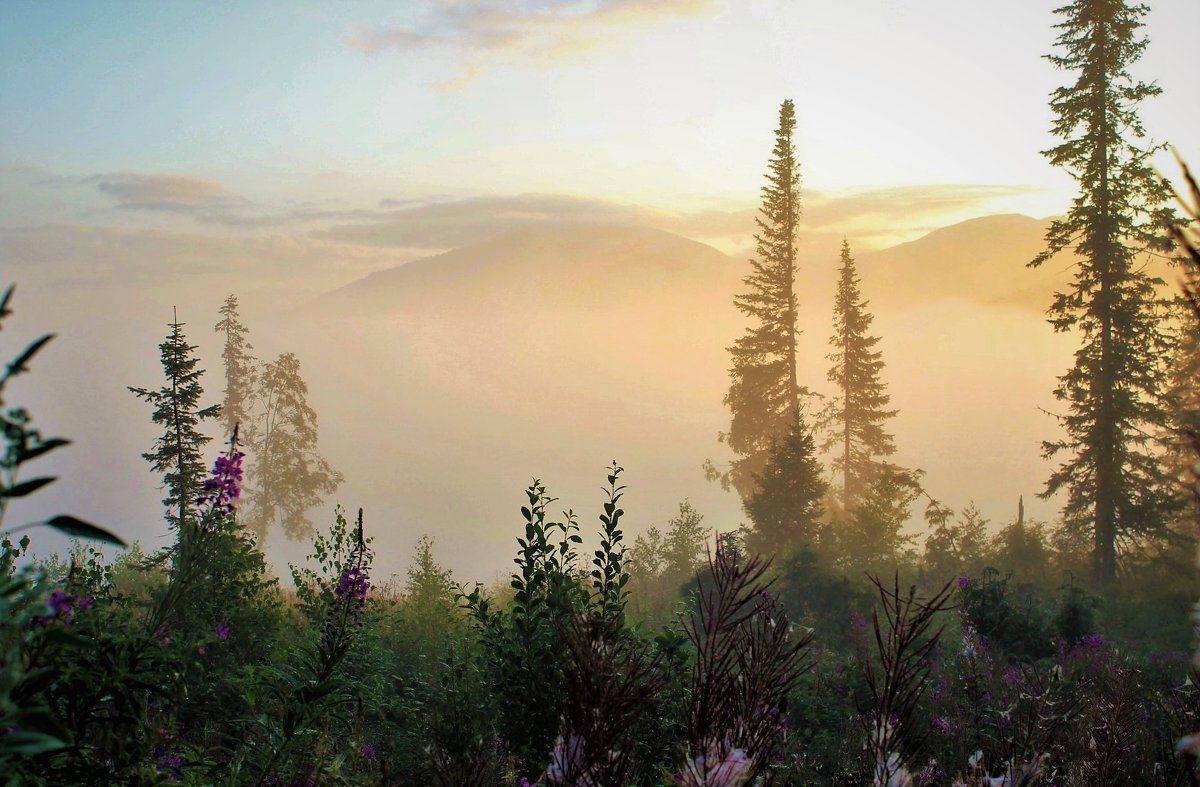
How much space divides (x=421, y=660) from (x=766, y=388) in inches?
917

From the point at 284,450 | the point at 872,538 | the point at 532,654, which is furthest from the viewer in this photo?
the point at 284,450

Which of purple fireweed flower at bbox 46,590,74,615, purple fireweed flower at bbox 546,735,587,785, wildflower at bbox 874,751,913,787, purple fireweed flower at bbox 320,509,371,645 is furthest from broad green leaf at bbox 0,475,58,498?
purple fireweed flower at bbox 320,509,371,645

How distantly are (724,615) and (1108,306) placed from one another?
24.0 metres

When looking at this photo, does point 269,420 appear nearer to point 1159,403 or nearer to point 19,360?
point 1159,403

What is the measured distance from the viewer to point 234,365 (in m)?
38.6

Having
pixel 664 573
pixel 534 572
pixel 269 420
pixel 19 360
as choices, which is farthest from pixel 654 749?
pixel 269 420

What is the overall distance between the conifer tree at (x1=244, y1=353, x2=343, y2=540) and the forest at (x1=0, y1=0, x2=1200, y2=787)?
0.16 meters

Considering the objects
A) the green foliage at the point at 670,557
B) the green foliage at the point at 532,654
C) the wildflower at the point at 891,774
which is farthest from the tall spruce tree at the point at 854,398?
the wildflower at the point at 891,774

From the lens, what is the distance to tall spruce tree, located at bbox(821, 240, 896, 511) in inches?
1292

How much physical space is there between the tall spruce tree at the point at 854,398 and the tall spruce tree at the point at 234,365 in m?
25.0

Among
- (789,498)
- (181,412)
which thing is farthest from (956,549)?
(181,412)

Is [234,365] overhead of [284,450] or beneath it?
overhead

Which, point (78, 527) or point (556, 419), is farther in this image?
point (556, 419)

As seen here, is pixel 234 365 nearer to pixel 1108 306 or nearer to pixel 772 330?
pixel 772 330
